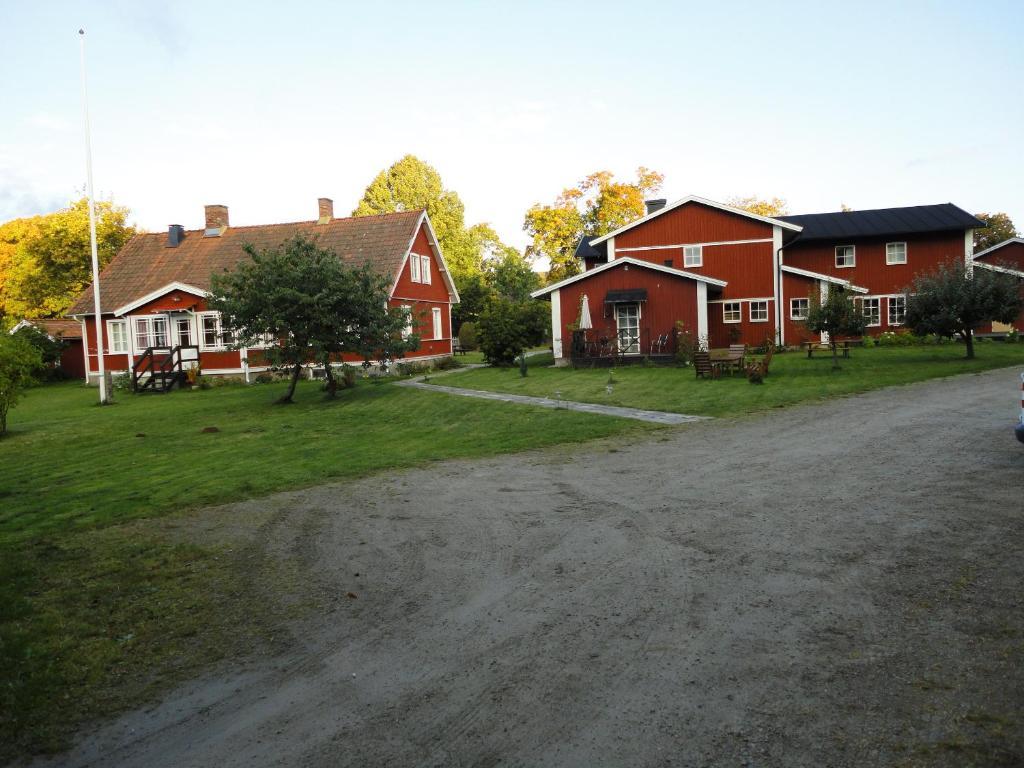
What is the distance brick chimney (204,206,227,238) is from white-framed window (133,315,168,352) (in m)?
6.87

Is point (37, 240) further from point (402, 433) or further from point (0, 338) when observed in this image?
point (402, 433)

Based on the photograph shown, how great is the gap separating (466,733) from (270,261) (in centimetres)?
1799

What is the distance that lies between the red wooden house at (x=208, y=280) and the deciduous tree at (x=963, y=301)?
16.6 metres

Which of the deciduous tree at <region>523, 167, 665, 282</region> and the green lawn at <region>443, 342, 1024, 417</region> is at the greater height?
the deciduous tree at <region>523, 167, 665, 282</region>

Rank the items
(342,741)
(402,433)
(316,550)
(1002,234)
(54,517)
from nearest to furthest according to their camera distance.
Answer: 1. (342,741)
2. (316,550)
3. (54,517)
4. (402,433)
5. (1002,234)

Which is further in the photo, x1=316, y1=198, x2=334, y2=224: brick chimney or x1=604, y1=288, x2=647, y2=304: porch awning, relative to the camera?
x1=316, y1=198, x2=334, y2=224: brick chimney

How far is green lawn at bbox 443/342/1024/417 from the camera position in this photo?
1680 centimetres

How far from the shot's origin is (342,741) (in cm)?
355

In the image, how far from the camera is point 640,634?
14.9 feet

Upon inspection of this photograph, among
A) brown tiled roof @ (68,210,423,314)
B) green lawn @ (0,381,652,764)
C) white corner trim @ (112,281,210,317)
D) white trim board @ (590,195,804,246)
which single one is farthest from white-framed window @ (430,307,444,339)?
green lawn @ (0,381,652,764)

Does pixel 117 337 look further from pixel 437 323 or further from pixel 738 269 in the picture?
pixel 738 269

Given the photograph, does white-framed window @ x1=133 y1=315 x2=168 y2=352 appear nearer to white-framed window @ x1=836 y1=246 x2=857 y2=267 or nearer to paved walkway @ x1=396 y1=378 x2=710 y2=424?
paved walkway @ x1=396 y1=378 x2=710 y2=424

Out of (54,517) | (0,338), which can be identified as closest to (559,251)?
(0,338)

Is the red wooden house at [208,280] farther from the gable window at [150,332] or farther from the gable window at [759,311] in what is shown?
the gable window at [759,311]
